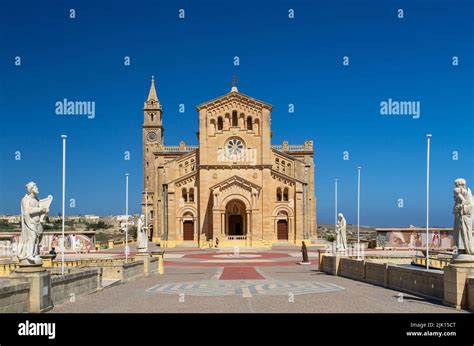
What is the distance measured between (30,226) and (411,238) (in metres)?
51.3

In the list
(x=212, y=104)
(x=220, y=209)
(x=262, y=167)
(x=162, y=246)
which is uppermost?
(x=212, y=104)

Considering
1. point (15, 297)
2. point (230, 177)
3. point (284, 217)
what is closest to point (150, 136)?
point (230, 177)

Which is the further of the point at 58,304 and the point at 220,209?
the point at 220,209

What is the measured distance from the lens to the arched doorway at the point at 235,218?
7006 cm

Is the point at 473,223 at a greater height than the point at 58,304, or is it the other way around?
the point at 473,223

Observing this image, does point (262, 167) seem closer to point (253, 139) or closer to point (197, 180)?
point (253, 139)

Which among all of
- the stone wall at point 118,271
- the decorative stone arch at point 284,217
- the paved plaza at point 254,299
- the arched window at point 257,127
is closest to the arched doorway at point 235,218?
the decorative stone arch at point 284,217

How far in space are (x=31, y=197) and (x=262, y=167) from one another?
5600cm

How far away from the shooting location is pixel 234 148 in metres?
70.6

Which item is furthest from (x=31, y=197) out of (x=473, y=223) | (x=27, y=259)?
(x=473, y=223)

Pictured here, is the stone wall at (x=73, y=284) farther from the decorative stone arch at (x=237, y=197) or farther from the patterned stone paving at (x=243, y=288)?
the decorative stone arch at (x=237, y=197)

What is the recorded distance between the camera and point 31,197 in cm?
1445

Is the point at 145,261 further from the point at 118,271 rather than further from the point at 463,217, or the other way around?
the point at 463,217
